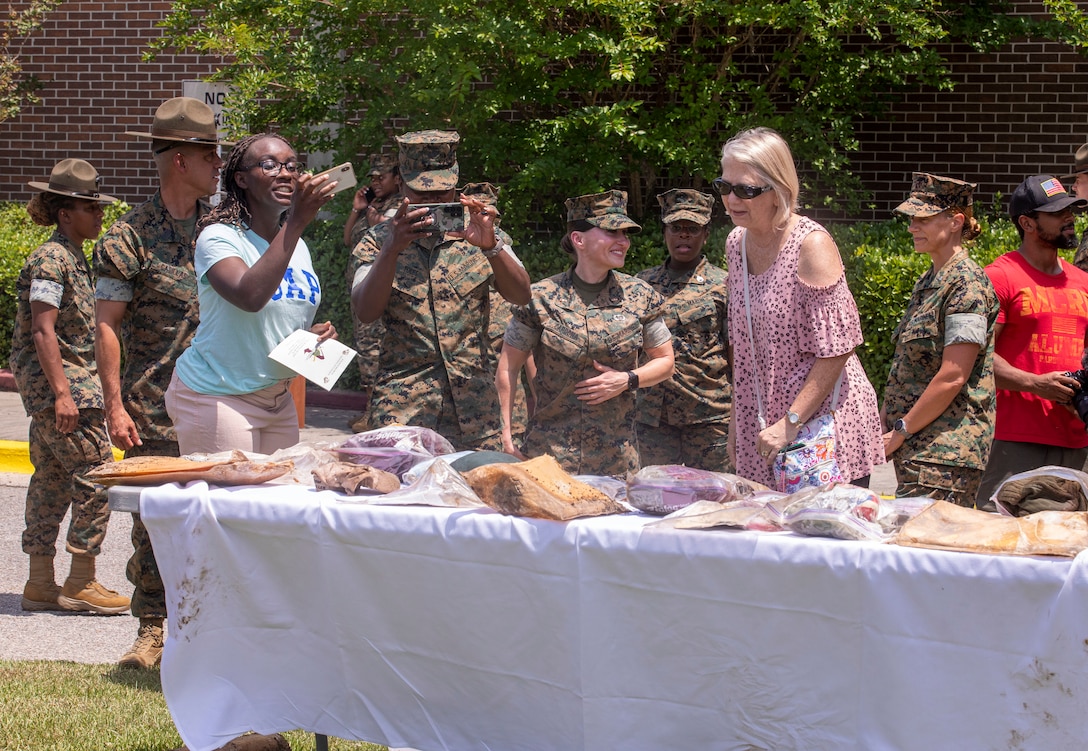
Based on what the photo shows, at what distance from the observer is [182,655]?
144 inches

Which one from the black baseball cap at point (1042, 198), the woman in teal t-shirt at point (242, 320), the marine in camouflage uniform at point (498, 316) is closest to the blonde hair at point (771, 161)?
the marine in camouflage uniform at point (498, 316)

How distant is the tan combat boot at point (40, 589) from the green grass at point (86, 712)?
1.09 m

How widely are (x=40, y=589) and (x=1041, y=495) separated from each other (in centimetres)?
499

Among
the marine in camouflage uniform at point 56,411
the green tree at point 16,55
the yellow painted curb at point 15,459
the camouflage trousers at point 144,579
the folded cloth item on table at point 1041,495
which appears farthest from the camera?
the green tree at point 16,55

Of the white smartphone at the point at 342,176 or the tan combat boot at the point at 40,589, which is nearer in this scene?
the white smartphone at the point at 342,176

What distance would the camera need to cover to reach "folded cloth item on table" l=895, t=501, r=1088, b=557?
9.07ft

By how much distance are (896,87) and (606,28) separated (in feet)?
11.5

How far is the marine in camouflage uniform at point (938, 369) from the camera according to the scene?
4.93 metres

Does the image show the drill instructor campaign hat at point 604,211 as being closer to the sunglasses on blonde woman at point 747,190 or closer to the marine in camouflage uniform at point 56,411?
the sunglasses on blonde woman at point 747,190

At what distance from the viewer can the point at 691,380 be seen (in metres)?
5.96

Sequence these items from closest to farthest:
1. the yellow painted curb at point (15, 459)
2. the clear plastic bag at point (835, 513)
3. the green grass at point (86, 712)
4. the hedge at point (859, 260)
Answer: the clear plastic bag at point (835, 513) → the green grass at point (86, 712) → the yellow painted curb at point (15, 459) → the hedge at point (859, 260)

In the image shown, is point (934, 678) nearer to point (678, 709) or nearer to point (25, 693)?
point (678, 709)

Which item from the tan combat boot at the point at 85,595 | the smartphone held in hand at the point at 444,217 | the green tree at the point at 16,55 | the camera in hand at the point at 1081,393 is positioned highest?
the green tree at the point at 16,55

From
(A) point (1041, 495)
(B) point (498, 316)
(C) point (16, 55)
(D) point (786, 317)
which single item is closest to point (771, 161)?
(D) point (786, 317)
